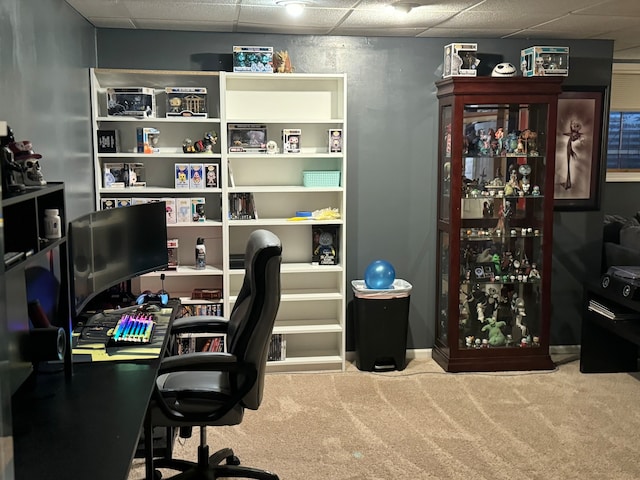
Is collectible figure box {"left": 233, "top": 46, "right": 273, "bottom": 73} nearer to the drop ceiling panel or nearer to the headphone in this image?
the drop ceiling panel

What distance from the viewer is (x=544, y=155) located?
15.8 ft

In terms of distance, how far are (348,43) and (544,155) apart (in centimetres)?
156

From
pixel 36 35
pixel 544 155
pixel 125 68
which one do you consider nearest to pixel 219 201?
pixel 125 68

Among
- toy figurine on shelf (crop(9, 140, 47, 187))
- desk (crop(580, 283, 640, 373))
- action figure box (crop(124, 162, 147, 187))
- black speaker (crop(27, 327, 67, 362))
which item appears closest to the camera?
toy figurine on shelf (crop(9, 140, 47, 187))

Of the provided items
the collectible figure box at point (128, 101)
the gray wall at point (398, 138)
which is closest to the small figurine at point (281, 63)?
the gray wall at point (398, 138)

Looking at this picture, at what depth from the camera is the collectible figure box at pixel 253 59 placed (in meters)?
4.57

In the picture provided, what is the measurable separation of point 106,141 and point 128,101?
29 cm

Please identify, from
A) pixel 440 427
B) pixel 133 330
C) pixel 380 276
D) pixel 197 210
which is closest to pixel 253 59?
pixel 197 210

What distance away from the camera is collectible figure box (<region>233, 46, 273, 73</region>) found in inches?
180

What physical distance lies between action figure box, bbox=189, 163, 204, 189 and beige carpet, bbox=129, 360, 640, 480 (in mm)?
1388

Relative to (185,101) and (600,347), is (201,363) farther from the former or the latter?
(600,347)

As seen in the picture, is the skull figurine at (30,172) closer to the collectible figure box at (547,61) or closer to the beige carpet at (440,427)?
the beige carpet at (440,427)

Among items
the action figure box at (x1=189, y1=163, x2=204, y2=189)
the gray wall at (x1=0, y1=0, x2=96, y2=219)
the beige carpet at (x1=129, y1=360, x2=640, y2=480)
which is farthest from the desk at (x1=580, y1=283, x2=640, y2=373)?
the gray wall at (x1=0, y1=0, x2=96, y2=219)

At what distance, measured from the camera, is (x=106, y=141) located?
4.51 metres
